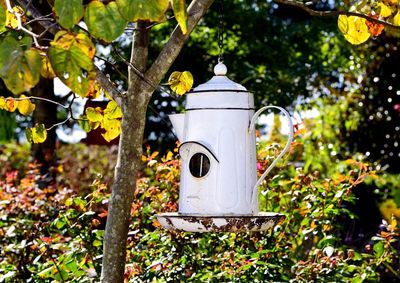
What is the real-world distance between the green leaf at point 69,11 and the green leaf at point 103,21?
102 millimetres

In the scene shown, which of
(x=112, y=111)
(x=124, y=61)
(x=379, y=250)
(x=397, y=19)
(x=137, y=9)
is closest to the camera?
(x=137, y=9)

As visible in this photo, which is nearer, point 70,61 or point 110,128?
point 70,61

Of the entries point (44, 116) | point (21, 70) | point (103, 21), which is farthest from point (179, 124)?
point (44, 116)

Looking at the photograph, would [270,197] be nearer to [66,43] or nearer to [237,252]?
[237,252]

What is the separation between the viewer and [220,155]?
310 centimetres

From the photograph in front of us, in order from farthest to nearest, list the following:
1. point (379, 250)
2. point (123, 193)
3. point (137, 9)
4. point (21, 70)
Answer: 1. point (379, 250)
2. point (123, 193)
3. point (137, 9)
4. point (21, 70)

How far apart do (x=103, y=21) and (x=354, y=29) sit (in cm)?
125

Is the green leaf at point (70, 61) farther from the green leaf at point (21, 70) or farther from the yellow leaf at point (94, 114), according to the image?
the yellow leaf at point (94, 114)

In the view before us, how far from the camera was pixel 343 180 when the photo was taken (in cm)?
433

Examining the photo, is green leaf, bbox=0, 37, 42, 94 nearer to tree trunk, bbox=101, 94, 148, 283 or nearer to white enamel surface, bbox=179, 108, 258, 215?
tree trunk, bbox=101, 94, 148, 283

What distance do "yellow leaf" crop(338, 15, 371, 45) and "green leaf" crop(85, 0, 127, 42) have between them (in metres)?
1.18

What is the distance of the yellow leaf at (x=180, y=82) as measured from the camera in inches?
119

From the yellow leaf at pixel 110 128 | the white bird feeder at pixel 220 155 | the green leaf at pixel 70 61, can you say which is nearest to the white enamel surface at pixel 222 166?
the white bird feeder at pixel 220 155

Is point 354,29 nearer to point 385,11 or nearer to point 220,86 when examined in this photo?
point 385,11
